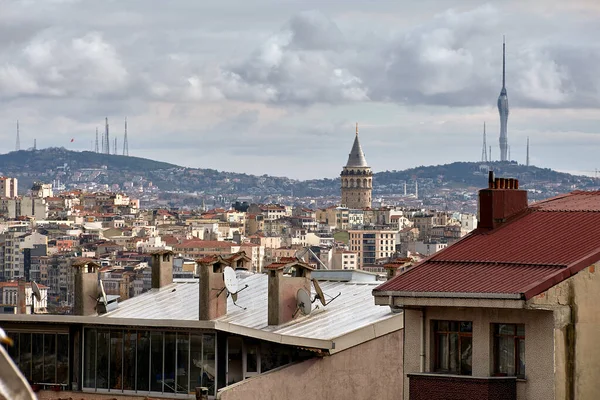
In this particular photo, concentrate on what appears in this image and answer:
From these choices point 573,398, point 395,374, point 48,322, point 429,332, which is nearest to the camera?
point 573,398

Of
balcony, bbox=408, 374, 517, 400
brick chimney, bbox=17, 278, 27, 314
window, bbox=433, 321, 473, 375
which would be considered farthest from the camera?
brick chimney, bbox=17, 278, 27, 314

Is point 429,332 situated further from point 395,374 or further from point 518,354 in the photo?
point 395,374

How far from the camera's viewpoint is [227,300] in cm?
2348

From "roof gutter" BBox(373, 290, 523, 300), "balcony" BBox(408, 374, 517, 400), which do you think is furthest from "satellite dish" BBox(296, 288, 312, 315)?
"balcony" BBox(408, 374, 517, 400)

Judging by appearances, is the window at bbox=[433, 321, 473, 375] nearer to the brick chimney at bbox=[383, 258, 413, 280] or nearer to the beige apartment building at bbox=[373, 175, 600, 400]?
the beige apartment building at bbox=[373, 175, 600, 400]

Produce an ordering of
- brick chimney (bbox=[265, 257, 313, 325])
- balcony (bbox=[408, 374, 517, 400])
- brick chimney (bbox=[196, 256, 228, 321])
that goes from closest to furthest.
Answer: balcony (bbox=[408, 374, 517, 400]) → brick chimney (bbox=[265, 257, 313, 325]) → brick chimney (bbox=[196, 256, 228, 321])

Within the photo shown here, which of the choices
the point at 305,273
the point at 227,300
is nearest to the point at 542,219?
the point at 305,273

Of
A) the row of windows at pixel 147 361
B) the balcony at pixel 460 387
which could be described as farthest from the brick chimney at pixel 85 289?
the balcony at pixel 460 387

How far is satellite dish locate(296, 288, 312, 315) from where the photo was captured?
21.5 m

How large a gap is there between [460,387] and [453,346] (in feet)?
1.92

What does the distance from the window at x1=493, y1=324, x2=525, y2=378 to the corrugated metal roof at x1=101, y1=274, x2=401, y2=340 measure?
4.99m

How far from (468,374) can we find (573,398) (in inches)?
36.6

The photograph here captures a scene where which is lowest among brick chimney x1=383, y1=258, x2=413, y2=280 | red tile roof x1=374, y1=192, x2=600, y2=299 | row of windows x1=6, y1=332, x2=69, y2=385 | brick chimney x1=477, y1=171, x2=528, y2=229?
row of windows x1=6, y1=332, x2=69, y2=385

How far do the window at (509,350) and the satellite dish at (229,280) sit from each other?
318 inches
